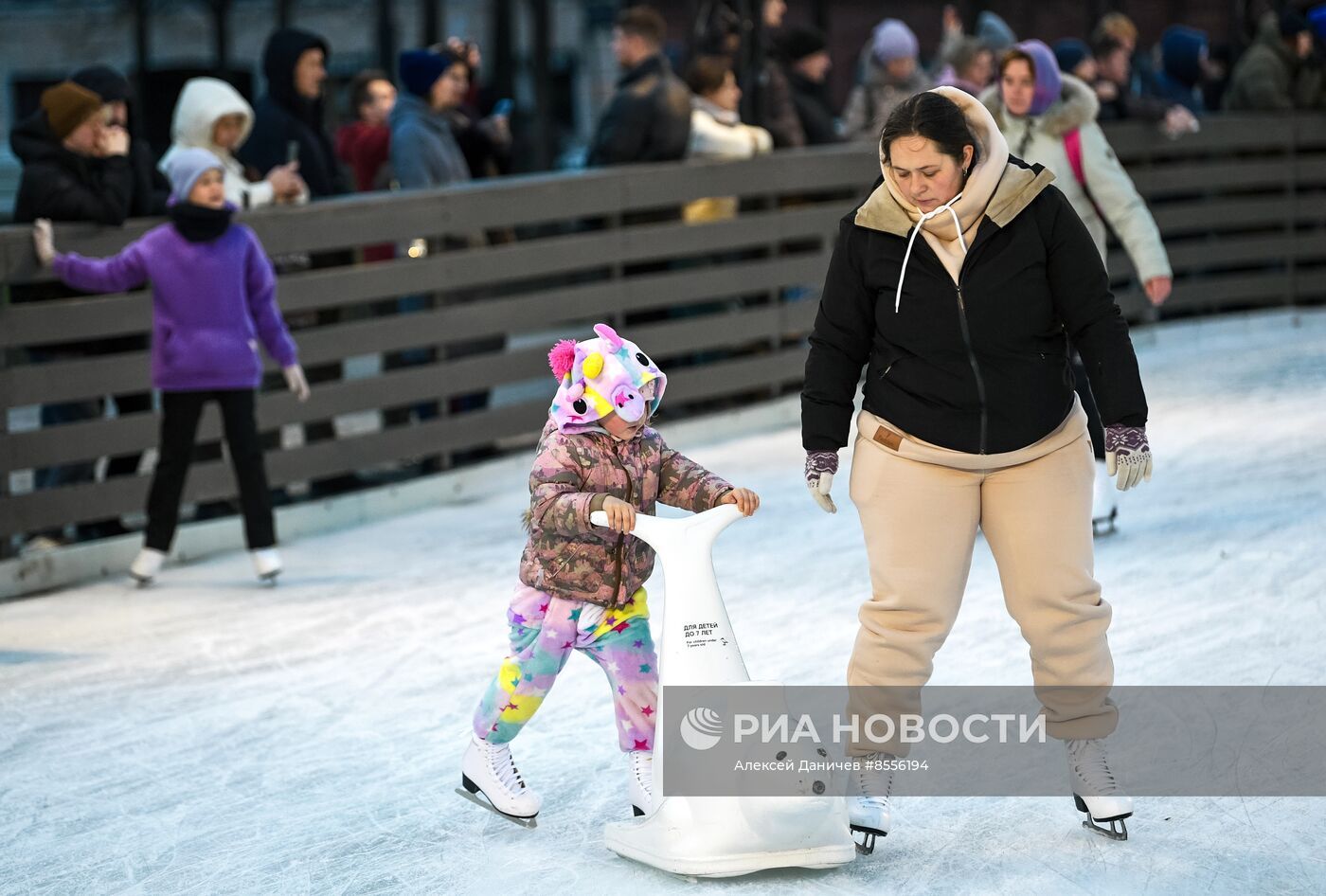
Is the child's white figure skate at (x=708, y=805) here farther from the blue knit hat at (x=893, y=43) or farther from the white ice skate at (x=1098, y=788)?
the blue knit hat at (x=893, y=43)

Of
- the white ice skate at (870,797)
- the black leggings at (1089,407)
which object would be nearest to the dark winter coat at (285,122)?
the black leggings at (1089,407)

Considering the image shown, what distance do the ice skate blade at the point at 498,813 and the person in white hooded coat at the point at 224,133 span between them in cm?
329

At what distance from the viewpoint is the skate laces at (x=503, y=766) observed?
3912 mm

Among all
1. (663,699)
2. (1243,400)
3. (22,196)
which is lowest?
(1243,400)

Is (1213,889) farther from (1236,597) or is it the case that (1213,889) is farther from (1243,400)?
(1243,400)

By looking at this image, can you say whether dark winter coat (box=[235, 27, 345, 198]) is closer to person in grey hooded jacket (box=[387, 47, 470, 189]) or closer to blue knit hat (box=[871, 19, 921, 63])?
person in grey hooded jacket (box=[387, 47, 470, 189])

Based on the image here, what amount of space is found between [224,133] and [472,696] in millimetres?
2900

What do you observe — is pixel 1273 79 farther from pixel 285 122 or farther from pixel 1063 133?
pixel 285 122

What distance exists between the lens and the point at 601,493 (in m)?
3.60

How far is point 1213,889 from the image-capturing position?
3.41 meters

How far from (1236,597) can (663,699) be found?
2596 millimetres

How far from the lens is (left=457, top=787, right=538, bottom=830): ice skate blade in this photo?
12.8 feet

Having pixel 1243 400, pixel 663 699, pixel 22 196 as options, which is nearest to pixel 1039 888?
pixel 663 699

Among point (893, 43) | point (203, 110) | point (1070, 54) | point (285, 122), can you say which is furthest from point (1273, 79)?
point (203, 110)
